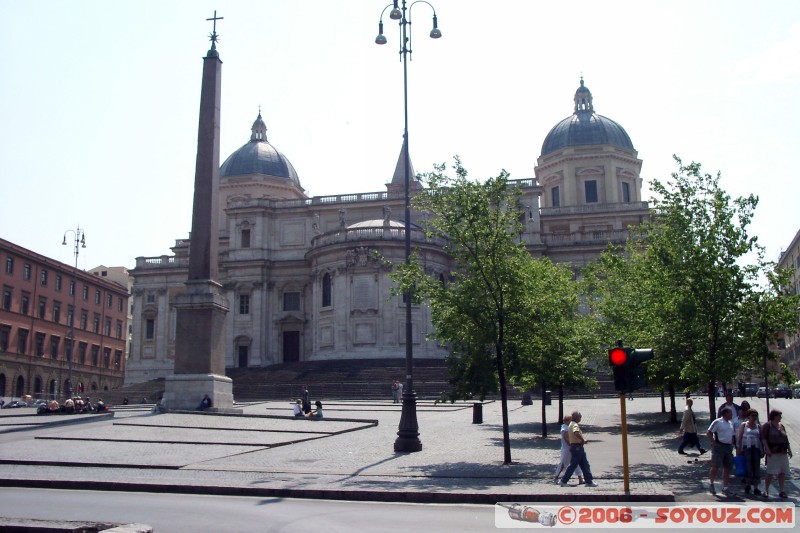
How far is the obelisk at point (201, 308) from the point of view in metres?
31.7

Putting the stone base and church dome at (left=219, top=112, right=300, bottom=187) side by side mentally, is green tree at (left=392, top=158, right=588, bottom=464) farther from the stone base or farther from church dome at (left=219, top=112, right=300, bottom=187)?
church dome at (left=219, top=112, right=300, bottom=187)

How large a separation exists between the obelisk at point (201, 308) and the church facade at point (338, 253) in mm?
28606

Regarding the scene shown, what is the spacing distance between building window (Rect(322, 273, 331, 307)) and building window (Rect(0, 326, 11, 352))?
25.4 metres

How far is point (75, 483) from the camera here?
14.9m

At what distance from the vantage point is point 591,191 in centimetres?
7375

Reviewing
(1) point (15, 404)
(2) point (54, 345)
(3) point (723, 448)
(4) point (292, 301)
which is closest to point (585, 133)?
(4) point (292, 301)

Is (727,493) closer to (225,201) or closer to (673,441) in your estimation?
(673,441)

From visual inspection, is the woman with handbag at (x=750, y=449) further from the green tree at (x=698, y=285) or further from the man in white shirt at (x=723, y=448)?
the green tree at (x=698, y=285)

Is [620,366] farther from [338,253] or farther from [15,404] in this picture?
[338,253]

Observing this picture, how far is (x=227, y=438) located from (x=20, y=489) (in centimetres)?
896

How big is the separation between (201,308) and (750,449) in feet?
74.7

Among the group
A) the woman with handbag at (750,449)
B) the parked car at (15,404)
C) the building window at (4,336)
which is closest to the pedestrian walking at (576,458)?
the woman with handbag at (750,449)

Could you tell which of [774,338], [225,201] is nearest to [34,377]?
[225,201]

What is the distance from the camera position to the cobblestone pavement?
46.0ft
